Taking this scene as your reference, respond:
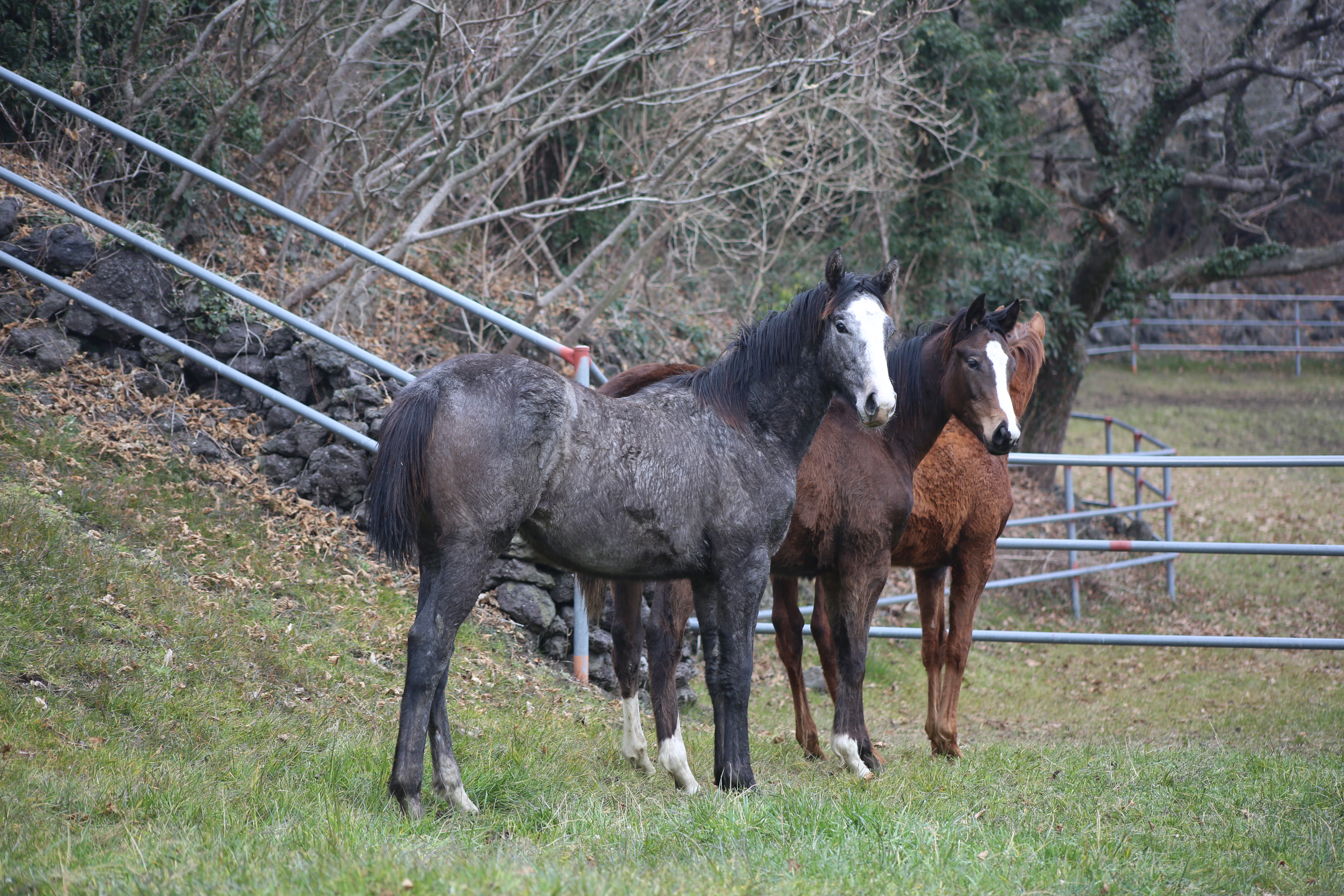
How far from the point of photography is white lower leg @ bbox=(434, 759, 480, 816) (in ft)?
13.0

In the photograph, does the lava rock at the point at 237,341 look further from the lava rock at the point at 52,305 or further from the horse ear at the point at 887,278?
the horse ear at the point at 887,278

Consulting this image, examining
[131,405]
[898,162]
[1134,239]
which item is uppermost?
[898,162]

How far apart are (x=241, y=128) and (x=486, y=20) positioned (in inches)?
95.7

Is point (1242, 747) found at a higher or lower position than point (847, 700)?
lower

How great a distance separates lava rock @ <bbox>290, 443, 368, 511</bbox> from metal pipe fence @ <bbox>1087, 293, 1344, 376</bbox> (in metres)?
16.9

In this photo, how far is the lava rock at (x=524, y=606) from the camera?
6.50 meters

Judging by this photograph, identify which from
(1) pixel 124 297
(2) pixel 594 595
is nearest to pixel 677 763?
(2) pixel 594 595

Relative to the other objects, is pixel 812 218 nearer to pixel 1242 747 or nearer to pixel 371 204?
pixel 371 204

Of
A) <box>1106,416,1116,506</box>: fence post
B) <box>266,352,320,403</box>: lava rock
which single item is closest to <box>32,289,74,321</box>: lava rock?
<box>266,352,320,403</box>: lava rock

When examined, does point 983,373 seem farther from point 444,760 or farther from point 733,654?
point 444,760

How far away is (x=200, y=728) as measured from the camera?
4418mm

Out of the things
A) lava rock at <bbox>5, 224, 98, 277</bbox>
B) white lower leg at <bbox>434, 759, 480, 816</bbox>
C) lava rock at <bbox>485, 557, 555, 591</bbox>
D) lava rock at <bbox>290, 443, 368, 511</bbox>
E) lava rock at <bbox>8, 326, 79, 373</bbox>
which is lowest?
white lower leg at <bbox>434, 759, 480, 816</bbox>

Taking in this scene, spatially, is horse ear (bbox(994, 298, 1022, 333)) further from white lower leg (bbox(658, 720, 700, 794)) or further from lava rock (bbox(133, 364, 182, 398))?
lava rock (bbox(133, 364, 182, 398))

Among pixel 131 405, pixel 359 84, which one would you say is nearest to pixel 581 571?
pixel 131 405
